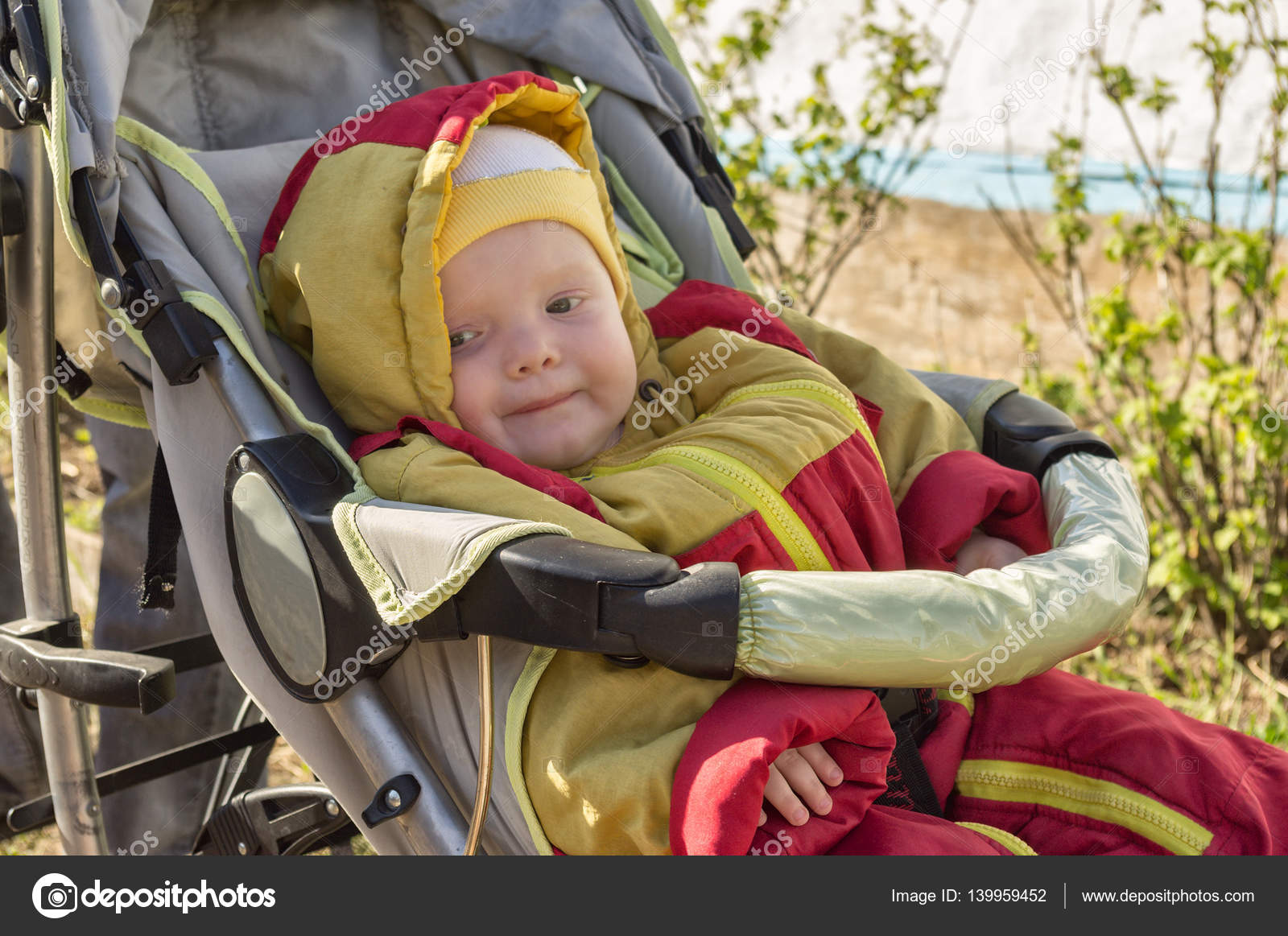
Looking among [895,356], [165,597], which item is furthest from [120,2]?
[895,356]

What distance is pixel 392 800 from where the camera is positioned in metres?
1.37

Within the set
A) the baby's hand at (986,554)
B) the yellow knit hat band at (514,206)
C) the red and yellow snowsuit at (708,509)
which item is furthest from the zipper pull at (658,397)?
the baby's hand at (986,554)

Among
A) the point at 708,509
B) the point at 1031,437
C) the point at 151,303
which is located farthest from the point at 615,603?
the point at 1031,437

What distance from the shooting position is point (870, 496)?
5.24 ft

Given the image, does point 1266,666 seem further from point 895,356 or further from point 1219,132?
point 895,356

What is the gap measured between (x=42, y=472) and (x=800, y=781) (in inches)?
46.2

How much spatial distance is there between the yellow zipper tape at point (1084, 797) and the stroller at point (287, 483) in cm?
15

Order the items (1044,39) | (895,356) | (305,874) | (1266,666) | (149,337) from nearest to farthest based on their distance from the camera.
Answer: (305,874)
(149,337)
(1266,666)
(1044,39)
(895,356)

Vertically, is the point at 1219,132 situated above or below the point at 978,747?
above

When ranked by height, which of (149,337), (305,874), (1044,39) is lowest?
(305,874)

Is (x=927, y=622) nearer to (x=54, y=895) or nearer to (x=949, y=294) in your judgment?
(x=54, y=895)

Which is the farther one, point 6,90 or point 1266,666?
point 1266,666

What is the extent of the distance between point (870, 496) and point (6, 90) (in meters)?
1.21

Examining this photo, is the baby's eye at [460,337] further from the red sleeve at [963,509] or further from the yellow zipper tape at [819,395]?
the red sleeve at [963,509]
